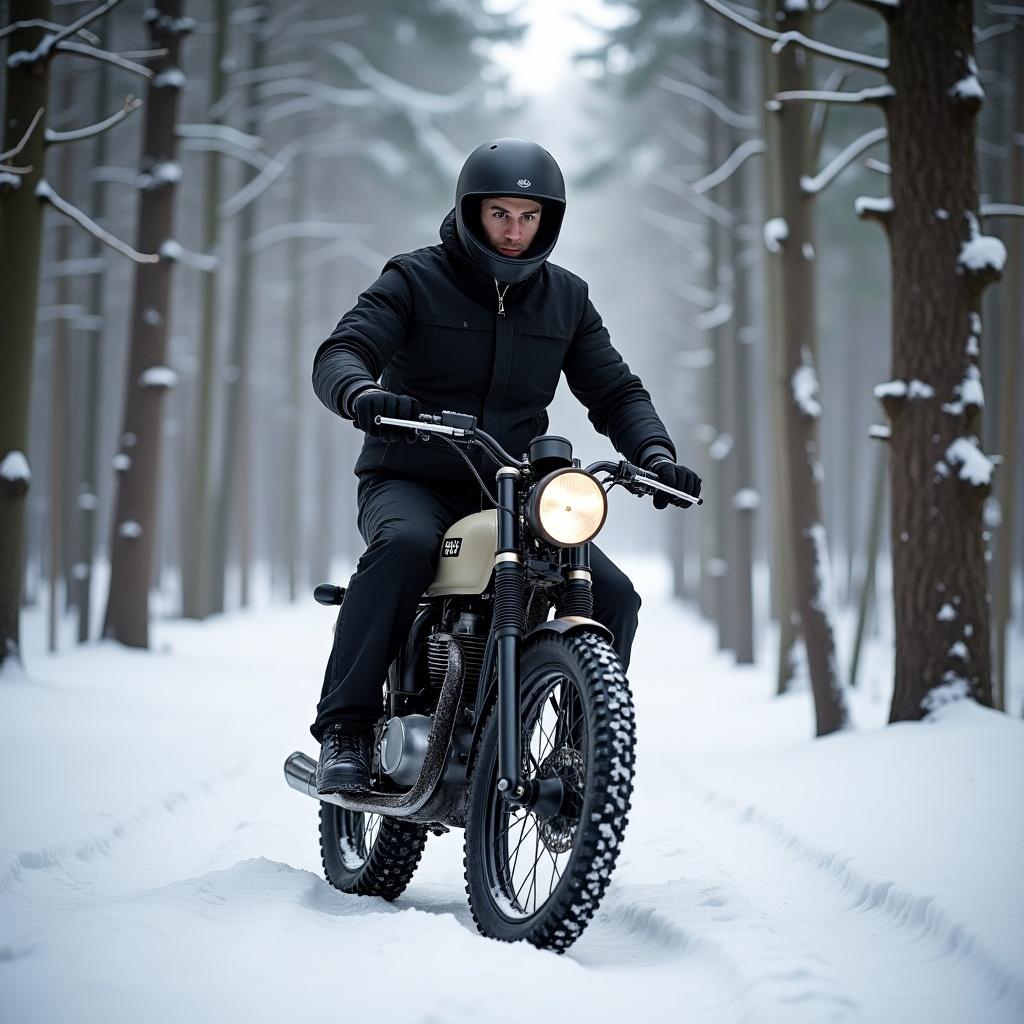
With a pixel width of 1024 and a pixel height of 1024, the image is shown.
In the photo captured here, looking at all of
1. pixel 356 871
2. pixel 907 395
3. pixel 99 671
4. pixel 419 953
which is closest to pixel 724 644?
pixel 99 671

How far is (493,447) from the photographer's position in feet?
12.0

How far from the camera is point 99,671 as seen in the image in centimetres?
1145

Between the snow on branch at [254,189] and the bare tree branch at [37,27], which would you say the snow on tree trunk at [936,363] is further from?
the snow on branch at [254,189]

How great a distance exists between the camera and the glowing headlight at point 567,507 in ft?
11.3

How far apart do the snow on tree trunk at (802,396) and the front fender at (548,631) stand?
5824mm

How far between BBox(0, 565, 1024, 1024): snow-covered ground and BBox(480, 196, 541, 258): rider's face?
2163 millimetres

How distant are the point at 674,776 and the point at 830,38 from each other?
1754 centimetres

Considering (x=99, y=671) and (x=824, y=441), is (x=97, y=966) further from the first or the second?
(x=824, y=441)

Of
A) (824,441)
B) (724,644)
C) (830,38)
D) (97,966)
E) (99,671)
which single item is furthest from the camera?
(824,441)

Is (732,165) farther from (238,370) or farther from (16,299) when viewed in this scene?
(238,370)

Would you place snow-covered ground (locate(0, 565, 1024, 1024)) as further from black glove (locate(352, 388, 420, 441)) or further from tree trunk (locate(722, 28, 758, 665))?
tree trunk (locate(722, 28, 758, 665))

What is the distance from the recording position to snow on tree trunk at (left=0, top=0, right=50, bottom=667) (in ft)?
30.6

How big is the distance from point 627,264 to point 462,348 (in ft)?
110

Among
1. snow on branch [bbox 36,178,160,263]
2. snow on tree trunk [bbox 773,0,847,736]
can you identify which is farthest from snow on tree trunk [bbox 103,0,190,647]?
snow on tree trunk [bbox 773,0,847,736]
